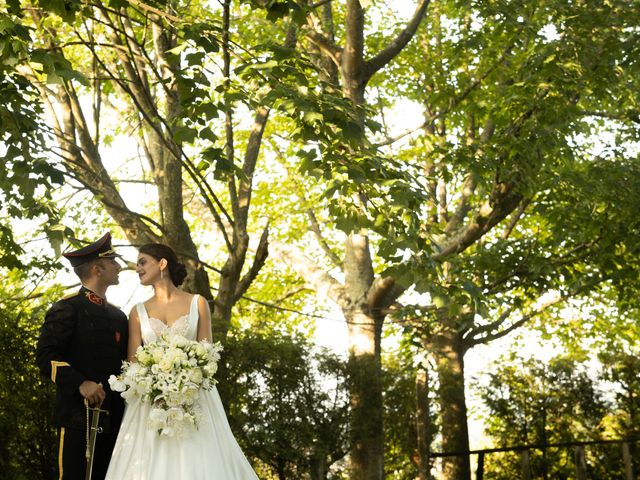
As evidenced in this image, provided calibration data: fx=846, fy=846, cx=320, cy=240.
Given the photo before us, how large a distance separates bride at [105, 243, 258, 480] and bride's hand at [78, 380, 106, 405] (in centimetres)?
23

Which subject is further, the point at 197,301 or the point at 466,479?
the point at 466,479

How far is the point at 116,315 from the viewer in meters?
5.77

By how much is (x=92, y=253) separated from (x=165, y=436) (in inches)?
52.1

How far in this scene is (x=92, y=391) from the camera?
5305mm

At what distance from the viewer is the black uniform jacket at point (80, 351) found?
17.7 ft

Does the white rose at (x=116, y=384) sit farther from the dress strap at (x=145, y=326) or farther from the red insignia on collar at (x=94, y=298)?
the red insignia on collar at (x=94, y=298)

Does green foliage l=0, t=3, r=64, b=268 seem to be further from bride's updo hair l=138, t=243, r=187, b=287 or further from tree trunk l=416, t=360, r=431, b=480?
tree trunk l=416, t=360, r=431, b=480

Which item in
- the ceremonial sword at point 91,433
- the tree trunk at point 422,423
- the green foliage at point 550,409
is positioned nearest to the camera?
the ceremonial sword at point 91,433

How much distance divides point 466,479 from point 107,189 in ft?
27.7

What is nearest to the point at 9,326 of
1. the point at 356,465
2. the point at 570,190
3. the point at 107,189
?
the point at 107,189

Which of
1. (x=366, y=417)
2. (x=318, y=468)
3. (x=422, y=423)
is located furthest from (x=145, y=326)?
(x=422, y=423)

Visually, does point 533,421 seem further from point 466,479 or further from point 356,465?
point 356,465

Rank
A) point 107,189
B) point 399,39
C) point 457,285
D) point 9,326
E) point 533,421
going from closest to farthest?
point 457,285 → point 9,326 → point 107,189 → point 399,39 → point 533,421

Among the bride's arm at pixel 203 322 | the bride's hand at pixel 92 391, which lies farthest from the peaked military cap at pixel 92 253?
the bride's hand at pixel 92 391
